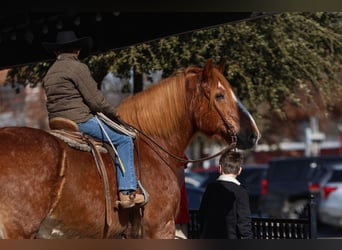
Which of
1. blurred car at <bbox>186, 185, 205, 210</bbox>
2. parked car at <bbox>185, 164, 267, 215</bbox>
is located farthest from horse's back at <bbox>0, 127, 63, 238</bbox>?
parked car at <bbox>185, 164, 267, 215</bbox>

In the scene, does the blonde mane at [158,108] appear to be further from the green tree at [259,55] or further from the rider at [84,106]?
the green tree at [259,55]

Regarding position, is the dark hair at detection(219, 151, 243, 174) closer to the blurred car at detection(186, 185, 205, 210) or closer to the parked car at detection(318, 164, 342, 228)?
the blurred car at detection(186, 185, 205, 210)

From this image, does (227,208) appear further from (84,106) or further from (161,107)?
(84,106)

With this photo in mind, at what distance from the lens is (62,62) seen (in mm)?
7195

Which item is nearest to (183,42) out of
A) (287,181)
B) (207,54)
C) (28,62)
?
(207,54)

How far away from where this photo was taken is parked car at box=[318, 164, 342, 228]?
770 inches

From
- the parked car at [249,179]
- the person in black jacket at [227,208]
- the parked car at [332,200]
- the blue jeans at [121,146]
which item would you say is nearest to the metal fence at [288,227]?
the person in black jacket at [227,208]

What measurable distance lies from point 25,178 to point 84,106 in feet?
3.91

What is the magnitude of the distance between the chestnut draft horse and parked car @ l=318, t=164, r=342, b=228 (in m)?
12.2

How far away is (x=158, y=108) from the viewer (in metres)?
7.79

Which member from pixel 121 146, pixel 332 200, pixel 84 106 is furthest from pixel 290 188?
pixel 84 106

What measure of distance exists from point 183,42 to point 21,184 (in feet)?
15.9

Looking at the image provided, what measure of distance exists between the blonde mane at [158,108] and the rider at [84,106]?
0.51m
